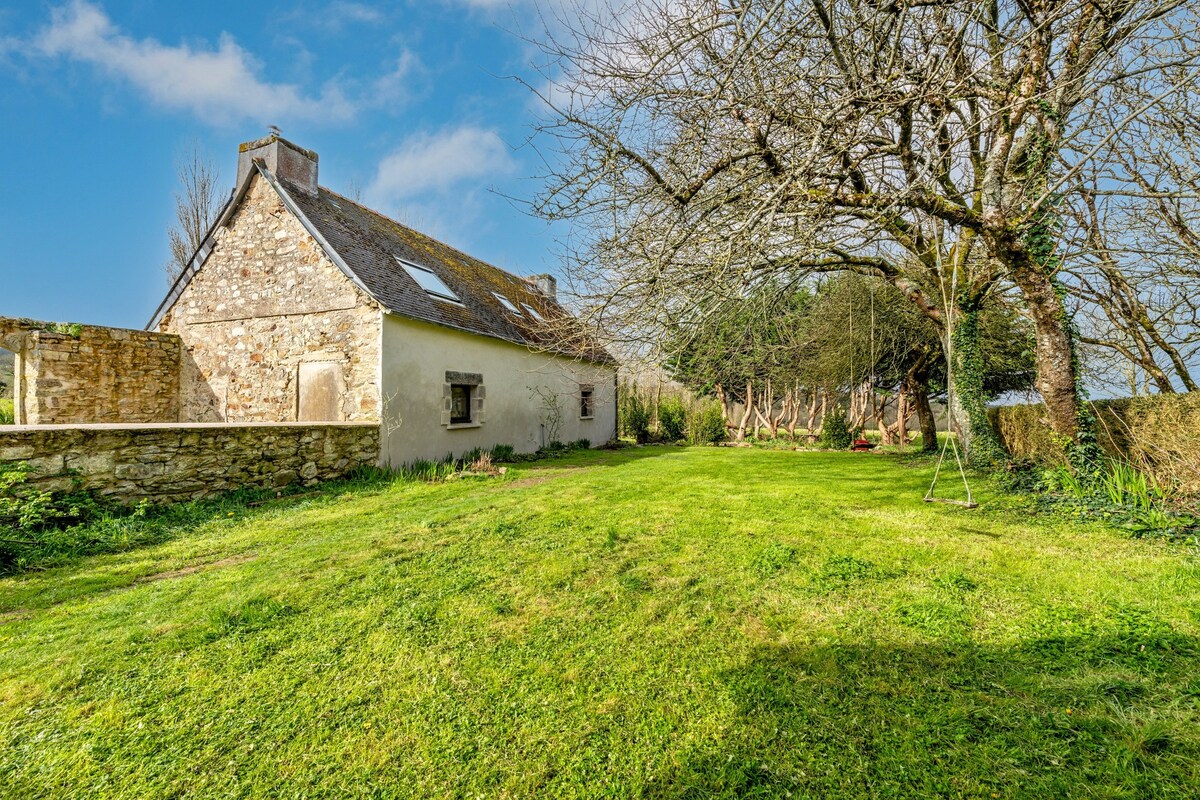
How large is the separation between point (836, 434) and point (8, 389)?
2111 centimetres

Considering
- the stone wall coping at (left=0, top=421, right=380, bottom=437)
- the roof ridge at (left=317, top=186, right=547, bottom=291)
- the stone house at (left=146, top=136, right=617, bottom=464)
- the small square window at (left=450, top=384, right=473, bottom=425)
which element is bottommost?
the stone wall coping at (left=0, top=421, right=380, bottom=437)

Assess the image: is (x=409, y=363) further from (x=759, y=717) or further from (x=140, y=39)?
(x=759, y=717)

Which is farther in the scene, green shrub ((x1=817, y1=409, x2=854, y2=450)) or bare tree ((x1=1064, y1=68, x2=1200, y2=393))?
green shrub ((x1=817, y1=409, x2=854, y2=450))

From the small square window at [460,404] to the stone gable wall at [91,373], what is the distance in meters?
6.29

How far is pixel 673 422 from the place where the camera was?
19.7 meters

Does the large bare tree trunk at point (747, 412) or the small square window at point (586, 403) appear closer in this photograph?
the small square window at point (586, 403)

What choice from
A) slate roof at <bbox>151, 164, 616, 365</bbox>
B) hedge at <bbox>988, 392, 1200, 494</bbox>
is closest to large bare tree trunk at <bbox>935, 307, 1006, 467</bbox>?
hedge at <bbox>988, 392, 1200, 494</bbox>

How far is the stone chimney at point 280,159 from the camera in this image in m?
10.4

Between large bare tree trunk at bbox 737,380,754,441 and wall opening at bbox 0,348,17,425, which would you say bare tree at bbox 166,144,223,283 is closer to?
wall opening at bbox 0,348,17,425

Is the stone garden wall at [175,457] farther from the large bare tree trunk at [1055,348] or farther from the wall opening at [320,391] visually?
the large bare tree trunk at [1055,348]

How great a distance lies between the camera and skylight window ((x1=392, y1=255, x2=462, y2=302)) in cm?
1132

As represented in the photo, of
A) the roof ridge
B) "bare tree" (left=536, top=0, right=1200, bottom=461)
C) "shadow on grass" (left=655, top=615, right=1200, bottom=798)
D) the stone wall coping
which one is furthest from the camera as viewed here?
the roof ridge

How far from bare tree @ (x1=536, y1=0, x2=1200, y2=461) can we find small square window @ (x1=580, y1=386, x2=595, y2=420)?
10469mm

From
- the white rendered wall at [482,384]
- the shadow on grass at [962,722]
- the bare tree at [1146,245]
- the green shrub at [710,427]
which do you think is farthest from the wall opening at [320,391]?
the green shrub at [710,427]
